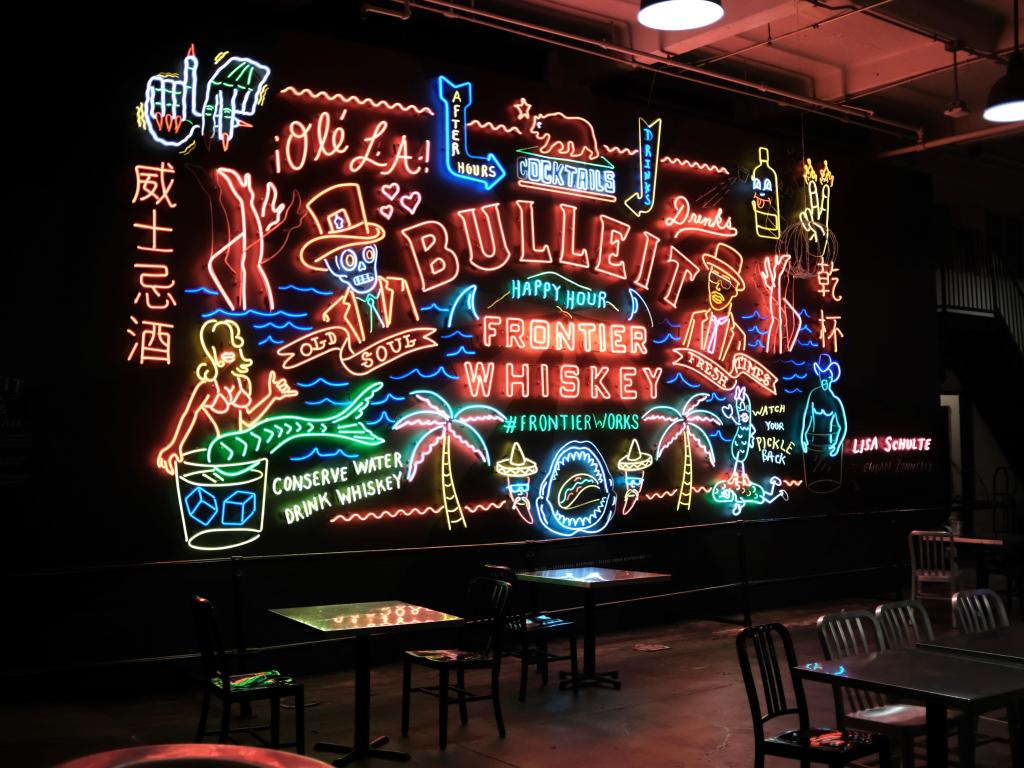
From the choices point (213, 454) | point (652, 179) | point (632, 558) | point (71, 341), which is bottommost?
point (632, 558)

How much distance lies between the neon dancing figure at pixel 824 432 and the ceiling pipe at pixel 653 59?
278cm

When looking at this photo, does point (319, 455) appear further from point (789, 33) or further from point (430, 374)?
point (789, 33)

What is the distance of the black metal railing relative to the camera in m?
13.5

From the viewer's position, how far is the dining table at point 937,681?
3.93m

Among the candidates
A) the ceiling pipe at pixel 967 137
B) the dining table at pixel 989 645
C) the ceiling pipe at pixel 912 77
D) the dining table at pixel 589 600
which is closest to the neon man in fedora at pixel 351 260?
the dining table at pixel 589 600

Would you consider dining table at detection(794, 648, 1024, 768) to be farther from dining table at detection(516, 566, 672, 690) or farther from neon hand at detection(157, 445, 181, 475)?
neon hand at detection(157, 445, 181, 475)

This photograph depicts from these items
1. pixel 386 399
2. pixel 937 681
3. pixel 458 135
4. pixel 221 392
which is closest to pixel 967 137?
pixel 458 135

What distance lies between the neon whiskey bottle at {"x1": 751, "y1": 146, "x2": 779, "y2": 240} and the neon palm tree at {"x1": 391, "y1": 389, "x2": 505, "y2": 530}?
13.3 ft

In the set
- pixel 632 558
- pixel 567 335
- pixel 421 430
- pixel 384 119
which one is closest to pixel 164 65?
pixel 384 119

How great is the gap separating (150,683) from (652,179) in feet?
20.8

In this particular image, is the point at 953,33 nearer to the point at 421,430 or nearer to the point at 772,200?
the point at 772,200

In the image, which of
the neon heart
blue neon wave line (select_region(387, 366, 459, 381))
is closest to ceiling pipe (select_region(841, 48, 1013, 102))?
the neon heart

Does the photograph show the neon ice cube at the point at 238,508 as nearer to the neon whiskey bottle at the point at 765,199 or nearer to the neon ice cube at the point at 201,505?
the neon ice cube at the point at 201,505

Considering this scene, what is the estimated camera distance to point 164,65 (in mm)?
7254
